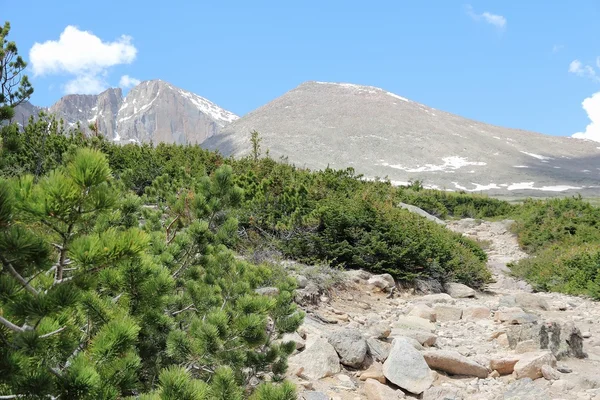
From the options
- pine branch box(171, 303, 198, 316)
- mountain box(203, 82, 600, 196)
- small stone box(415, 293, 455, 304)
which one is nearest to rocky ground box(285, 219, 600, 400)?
small stone box(415, 293, 455, 304)

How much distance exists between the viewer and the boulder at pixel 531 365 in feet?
17.4

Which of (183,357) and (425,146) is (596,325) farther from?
(425,146)

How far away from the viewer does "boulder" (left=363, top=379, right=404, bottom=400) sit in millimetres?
4719

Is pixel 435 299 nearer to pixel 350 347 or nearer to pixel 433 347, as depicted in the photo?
pixel 433 347

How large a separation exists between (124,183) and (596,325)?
7854 mm

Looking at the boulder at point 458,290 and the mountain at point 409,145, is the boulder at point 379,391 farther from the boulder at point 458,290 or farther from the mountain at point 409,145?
the mountain at point 409,145

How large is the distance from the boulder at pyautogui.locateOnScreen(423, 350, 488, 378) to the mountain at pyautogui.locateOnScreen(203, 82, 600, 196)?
82804 mm

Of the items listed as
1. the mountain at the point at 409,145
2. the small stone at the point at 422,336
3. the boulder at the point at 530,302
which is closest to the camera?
the small stone at the point at 422,336

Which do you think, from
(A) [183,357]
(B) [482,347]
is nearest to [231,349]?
(A) [183,357]

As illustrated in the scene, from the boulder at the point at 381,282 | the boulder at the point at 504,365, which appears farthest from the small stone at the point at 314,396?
the boulder at the point at 381,282

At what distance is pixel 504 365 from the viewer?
551 cm

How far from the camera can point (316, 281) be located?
27.4ft

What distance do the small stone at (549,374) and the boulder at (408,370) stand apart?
1265mm

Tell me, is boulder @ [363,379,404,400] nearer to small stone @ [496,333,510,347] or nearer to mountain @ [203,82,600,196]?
small stone @ [496,333,510,347]
